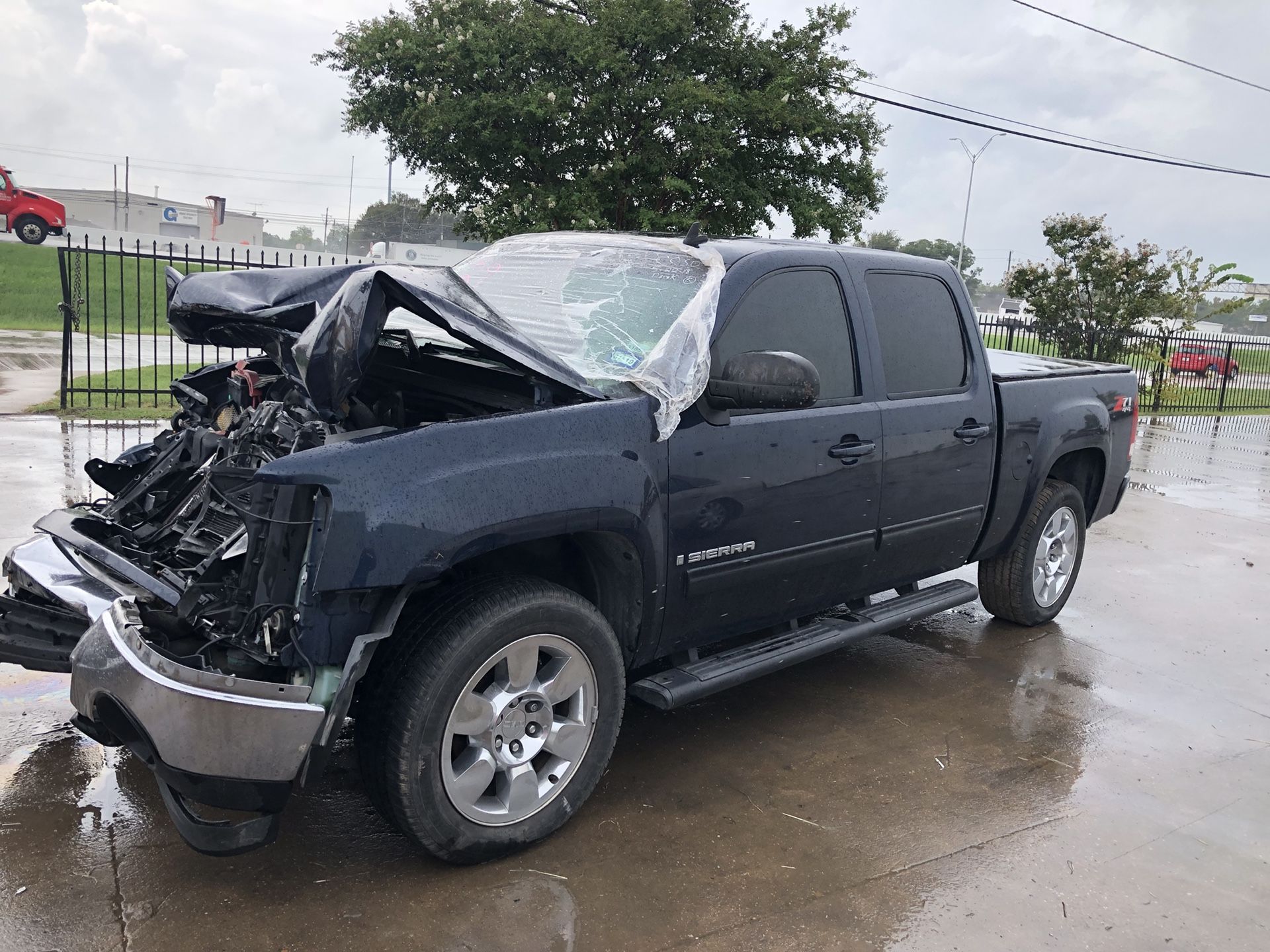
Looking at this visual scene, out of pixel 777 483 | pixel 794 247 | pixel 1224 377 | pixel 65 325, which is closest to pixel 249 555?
pixel 777 483

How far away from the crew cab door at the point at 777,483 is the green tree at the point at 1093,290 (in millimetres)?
16540

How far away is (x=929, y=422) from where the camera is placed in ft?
14.8

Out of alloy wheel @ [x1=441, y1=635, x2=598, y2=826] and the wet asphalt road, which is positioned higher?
alloy wheel @ [x1=441, y1=635, x2=598, y2=826]

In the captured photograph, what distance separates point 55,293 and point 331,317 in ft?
106

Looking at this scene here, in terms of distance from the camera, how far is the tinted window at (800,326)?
3828mm

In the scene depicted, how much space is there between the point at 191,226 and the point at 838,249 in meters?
71.9

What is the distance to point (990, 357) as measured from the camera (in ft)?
20.6

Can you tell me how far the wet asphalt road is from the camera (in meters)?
2.90

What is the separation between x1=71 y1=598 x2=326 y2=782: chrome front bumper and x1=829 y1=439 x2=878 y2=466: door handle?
7.34 feet

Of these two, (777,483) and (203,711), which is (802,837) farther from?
(203,711)

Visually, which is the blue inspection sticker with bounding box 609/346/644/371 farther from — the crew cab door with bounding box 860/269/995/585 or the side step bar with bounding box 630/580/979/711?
the crew cab door with bounding box 860/269/995/585

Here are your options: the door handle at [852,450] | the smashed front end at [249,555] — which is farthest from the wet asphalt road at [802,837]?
the door handle at [852,450]

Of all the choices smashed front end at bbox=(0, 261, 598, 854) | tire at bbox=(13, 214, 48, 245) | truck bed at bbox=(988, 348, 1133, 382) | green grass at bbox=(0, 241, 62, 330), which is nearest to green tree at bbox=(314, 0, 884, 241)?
truck bed at bbox=(988, 348, 1133, 382)

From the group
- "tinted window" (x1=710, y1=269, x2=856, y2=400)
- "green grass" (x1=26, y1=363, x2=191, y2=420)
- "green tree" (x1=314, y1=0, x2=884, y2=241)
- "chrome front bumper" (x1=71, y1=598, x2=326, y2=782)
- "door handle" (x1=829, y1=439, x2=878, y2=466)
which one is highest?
"green tree" (x1=314, y1=0, x2=884, y2=241)
